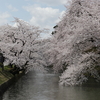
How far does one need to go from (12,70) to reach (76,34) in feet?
42.7

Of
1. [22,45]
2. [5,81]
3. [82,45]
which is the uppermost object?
[22,45]

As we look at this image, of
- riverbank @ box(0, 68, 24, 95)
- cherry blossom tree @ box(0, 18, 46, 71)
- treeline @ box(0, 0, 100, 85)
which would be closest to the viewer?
treeline @ box(0, 0, 100, 85)

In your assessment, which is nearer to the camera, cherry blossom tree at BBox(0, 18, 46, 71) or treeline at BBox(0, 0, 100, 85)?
treeline at BBox(0, 0, 100, 85)

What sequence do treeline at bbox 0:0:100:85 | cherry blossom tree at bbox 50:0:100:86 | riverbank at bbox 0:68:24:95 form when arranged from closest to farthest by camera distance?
cherry blossom tree at bbox 50:0:100:86 → treeline at bbox 0:0:100:85 → riverbank at bbox 0:68:24:95

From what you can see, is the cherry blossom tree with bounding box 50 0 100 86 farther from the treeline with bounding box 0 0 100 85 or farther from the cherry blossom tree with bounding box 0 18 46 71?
the cherry blossom tree with bounding box 0 18 46 71

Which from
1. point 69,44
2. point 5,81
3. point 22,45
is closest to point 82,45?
point 69,44

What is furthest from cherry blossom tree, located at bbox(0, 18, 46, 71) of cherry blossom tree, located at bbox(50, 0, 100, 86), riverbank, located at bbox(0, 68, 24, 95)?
cherry blossom tree, located at bbox(50, 0, 100, 86)

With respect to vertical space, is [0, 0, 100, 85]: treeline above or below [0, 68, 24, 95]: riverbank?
above

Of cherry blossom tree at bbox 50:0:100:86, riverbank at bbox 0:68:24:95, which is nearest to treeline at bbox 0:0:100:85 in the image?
cherry blossom tree at bbox 50:0:100:86

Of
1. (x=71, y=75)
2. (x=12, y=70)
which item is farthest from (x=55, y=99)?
(x=12, y=70)

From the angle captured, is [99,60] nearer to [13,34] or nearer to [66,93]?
[66,93]

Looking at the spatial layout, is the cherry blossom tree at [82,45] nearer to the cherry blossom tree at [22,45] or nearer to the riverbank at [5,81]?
the riverbank at [5,81]

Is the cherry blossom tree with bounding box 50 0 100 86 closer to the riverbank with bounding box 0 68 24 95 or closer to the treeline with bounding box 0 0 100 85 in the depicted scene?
the treeline with bounding box 0 0 100 85

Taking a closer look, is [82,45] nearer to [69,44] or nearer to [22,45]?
[69,44]
